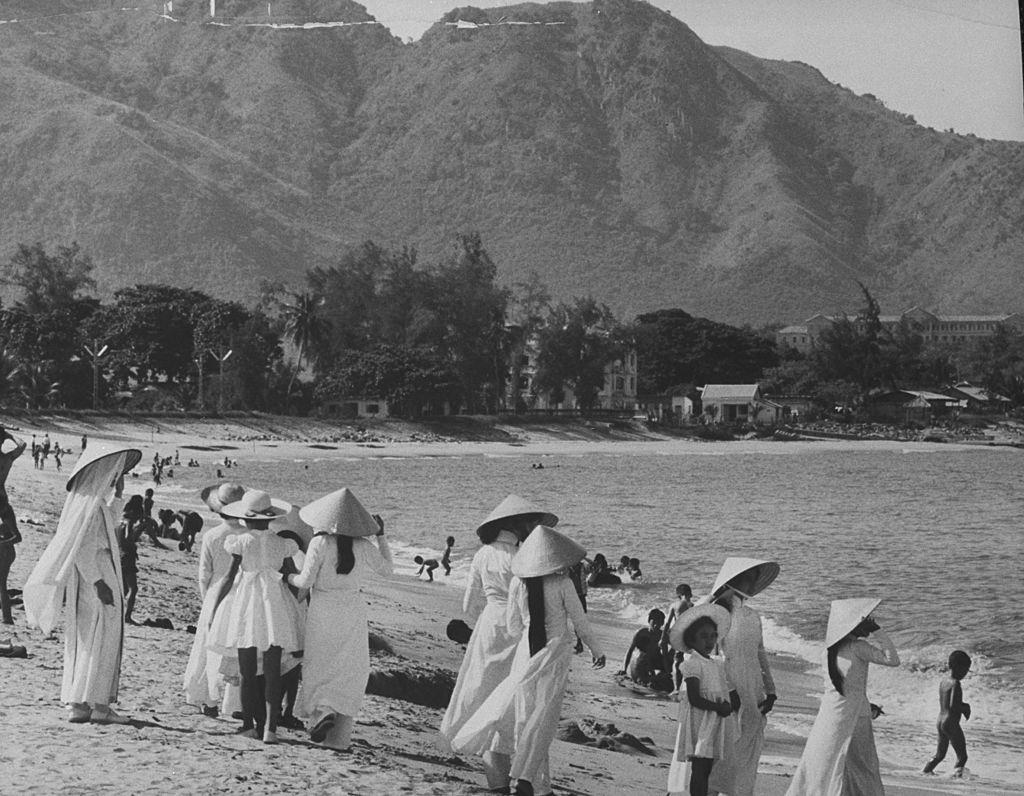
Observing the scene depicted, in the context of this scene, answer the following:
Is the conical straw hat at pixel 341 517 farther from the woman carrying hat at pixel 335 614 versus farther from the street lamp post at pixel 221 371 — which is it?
the street lamp post at pixel 221 371

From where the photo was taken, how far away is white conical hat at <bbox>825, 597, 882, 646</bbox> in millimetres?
4809

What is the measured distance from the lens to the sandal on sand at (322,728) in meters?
5.48

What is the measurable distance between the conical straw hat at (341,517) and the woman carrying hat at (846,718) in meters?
1.61

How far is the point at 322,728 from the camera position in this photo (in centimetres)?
548

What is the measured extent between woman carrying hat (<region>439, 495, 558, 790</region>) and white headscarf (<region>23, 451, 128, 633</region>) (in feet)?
4.07

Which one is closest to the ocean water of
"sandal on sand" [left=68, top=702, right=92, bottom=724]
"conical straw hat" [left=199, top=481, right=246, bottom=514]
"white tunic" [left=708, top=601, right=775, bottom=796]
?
"white tunic" [left=708, top=601, right=775, bottom=796]

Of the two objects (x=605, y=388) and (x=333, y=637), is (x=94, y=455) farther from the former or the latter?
(x=605, y=388)

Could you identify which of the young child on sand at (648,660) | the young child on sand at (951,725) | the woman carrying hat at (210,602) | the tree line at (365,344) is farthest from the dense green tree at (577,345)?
the woman carrying hat at (210,602)

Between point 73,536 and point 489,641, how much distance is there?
4.77 ft

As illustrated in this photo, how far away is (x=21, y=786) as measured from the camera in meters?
4.72

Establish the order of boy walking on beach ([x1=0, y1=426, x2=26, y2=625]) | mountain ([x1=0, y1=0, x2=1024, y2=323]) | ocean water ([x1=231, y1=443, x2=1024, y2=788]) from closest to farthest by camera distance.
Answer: boy walking on beach ([x1=0, y1=426, x2=26, y2=625]), mountain ([x1=0, y1=0, x2=1024, y2=323]), ocean water ([x1=231, y1=443, x2=1024, y2=788])

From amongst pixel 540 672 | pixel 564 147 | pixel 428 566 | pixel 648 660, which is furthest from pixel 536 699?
pixel 428 566

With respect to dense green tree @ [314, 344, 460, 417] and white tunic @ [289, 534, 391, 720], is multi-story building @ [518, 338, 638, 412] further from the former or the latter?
white tunic @ [289, 534, 391, 720]

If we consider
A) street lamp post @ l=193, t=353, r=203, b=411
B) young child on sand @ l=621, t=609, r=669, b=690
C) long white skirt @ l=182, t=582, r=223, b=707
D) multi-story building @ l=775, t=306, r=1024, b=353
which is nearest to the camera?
long white skirt @ l=182, t=582, r=223, b=707
